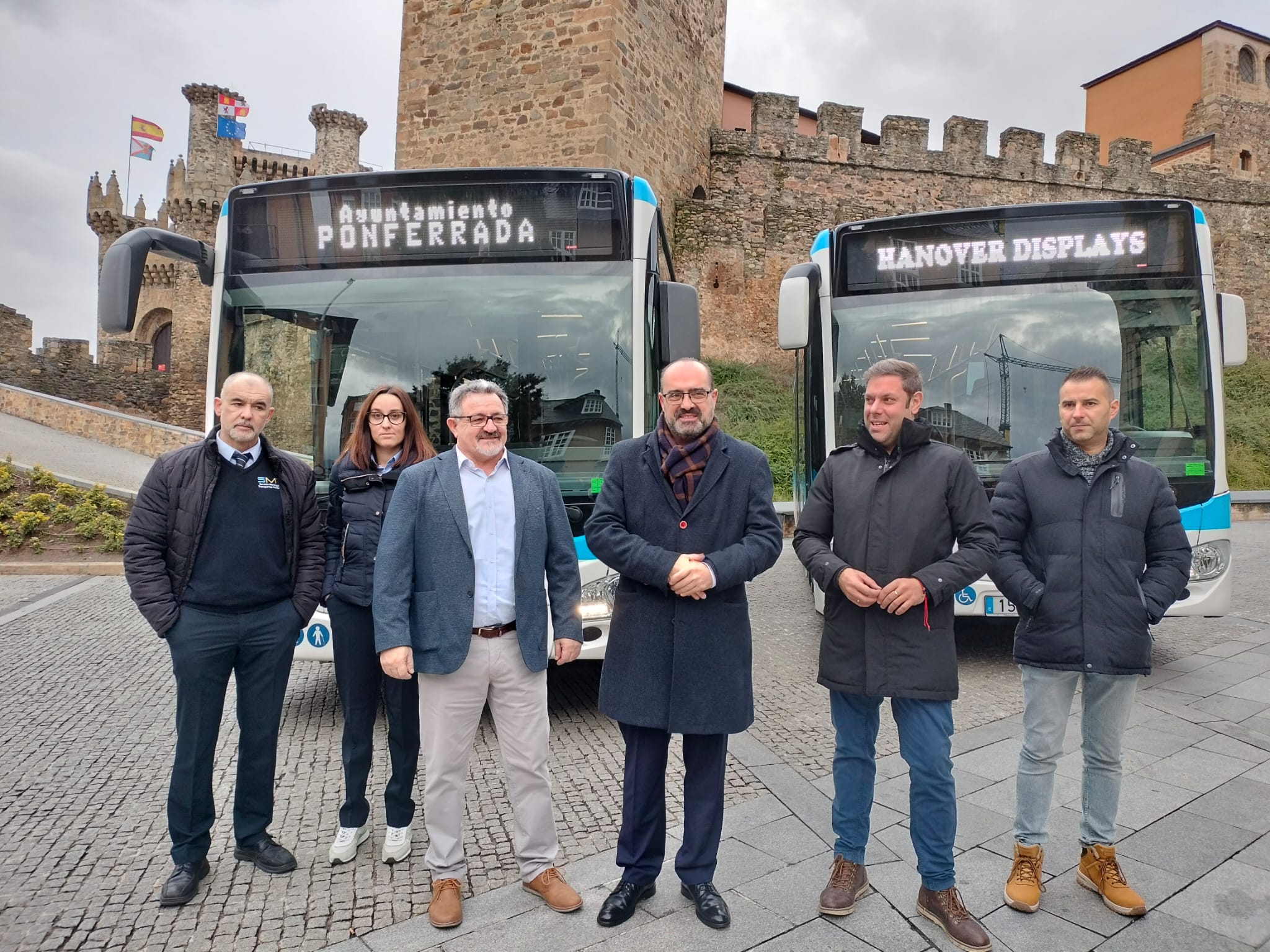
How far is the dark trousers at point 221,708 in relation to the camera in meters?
2.90

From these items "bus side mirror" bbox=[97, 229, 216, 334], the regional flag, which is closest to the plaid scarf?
"bus side mirror" bbox=[97, 229, 216, 334]

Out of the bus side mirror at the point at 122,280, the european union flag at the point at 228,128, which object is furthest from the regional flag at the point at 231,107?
the bus side mirror at the point at 122,280

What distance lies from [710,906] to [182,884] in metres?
1.72

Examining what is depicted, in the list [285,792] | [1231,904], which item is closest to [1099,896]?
[1231,904]

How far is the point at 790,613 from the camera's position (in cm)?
788

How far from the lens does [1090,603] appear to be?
9.08 feet

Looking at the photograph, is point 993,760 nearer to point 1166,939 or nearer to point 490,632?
point 1166,939

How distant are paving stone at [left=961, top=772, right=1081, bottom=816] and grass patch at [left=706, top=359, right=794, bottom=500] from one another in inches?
506

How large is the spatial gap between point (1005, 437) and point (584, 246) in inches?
114

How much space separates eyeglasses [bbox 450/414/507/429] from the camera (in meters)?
2.83

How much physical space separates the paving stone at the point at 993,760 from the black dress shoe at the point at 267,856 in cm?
276

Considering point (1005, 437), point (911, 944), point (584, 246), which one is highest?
point (584, 246)

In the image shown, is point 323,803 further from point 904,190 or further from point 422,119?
point 904,190

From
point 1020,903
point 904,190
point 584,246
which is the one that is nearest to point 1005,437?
point 584,246
